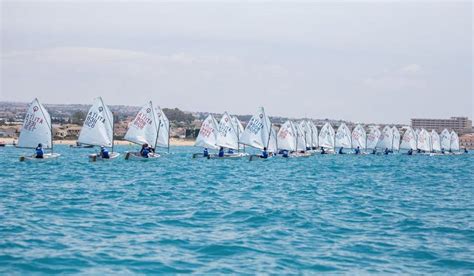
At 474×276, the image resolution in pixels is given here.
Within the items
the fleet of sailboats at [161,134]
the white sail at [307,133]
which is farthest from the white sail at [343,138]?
the white sail at [307,133]

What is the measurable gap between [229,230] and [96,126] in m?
39.6

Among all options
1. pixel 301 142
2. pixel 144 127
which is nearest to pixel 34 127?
pixel 144 127

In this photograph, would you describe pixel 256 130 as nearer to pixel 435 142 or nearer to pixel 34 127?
pixel 34 127

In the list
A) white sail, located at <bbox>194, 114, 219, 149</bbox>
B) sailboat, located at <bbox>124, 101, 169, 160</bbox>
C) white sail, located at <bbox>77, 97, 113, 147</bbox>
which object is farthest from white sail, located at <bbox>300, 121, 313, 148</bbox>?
white sail, located at <bbox>77, 97, 113, 147</bbox>

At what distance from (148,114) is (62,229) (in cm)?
4383

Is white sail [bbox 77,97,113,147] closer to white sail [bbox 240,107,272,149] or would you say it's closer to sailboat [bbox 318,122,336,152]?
white sail [bbox 240,107,272,149]

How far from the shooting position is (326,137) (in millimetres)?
112938

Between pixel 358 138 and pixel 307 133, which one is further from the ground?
pixel 307 133

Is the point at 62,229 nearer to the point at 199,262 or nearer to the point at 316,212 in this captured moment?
the point at 199,262

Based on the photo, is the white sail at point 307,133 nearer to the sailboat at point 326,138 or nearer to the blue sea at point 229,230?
the sailboat at point 326,138

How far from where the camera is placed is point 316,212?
24.8 metres

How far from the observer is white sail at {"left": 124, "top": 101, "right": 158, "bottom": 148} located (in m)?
62.3

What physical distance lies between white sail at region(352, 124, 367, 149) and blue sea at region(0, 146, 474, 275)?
85.8m

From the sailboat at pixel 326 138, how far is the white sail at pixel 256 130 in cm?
4204
